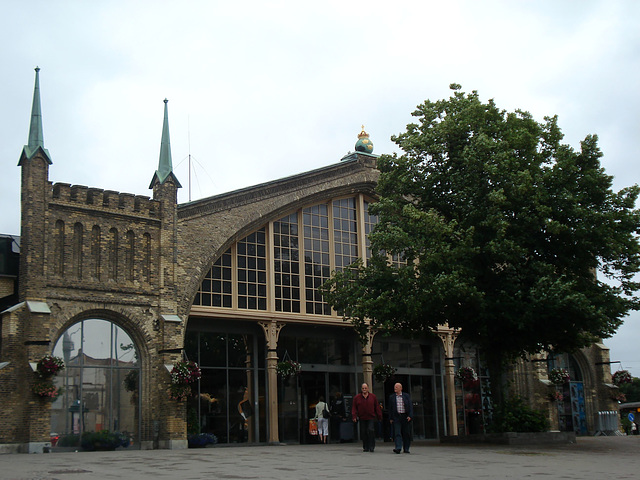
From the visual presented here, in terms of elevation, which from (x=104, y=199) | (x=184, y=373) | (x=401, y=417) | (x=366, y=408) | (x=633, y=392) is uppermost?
(x=104, y=199)

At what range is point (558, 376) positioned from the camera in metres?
30.7

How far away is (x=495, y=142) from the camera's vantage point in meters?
19.7

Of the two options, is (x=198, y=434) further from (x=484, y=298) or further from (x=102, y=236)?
(x=484, y=298)

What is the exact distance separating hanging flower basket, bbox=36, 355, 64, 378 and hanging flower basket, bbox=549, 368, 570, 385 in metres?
20.3

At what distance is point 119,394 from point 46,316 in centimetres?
328

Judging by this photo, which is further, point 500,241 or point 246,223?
point 246,223

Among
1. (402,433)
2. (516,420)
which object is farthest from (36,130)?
(516,420)

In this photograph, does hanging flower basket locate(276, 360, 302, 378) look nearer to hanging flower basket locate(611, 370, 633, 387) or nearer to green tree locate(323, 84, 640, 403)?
green tree locate(323, 84, 640, 403)

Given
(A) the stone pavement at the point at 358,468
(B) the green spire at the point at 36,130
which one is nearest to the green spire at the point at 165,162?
(B) the green spire at the point at 36,130

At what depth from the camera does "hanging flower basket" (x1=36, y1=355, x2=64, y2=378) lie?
19.4 m

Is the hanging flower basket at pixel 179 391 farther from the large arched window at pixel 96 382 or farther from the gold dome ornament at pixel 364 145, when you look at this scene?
the gold dome ornament at pixel 364 145

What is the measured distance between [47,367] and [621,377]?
25134 millimetres

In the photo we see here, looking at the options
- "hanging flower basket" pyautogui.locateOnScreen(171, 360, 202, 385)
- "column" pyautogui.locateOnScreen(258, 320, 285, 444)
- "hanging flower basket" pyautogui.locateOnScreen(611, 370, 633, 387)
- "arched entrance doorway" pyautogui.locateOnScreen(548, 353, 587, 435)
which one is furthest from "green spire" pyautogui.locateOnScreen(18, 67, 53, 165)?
"hanging flower basket" pyautogui.locateOnScreen(611, 370, 633, 387)

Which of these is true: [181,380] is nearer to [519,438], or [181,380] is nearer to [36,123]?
[36,123]
